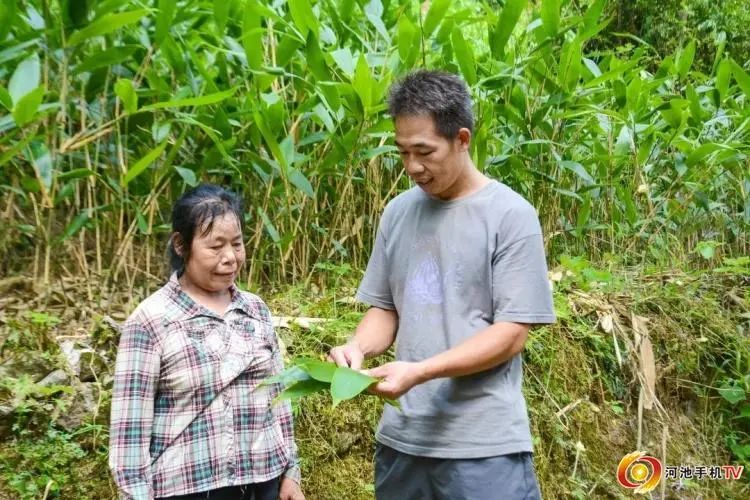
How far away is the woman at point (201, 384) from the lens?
1420 millimetres

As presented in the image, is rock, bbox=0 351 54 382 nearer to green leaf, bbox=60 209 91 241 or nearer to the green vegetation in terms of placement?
the green vegetation

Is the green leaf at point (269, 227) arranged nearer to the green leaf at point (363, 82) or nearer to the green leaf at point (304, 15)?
the green leaf at point (363, 82)

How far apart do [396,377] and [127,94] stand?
125 centimetres

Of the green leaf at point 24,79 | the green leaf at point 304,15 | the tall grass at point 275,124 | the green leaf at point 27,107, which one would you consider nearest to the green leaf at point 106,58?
the tall grass at point 275,124

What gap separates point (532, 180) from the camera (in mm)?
3072

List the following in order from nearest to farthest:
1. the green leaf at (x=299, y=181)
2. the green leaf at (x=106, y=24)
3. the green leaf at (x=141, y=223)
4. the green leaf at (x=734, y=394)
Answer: the green leaf at (x=106, y=24)
the green leaf at (x=141, y=223)
the green leaf at (x=299, y=181)
the green leaf at (x=734, y=394)

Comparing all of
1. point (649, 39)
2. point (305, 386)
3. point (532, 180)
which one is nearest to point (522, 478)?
point (305, 386)

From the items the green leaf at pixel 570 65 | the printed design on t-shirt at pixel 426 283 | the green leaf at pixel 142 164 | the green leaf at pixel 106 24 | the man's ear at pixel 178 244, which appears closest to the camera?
the printed design on t-shirt at pixel 426 283

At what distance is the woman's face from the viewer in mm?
1530

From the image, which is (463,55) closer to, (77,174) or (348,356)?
(77,174)

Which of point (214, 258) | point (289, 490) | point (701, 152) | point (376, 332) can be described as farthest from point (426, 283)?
point (701, 152)

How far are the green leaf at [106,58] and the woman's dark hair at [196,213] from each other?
28.4 inches

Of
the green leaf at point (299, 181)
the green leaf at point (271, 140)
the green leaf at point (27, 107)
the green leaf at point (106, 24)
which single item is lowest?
the green leaf at point (299, 181)

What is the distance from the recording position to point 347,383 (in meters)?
1.18
